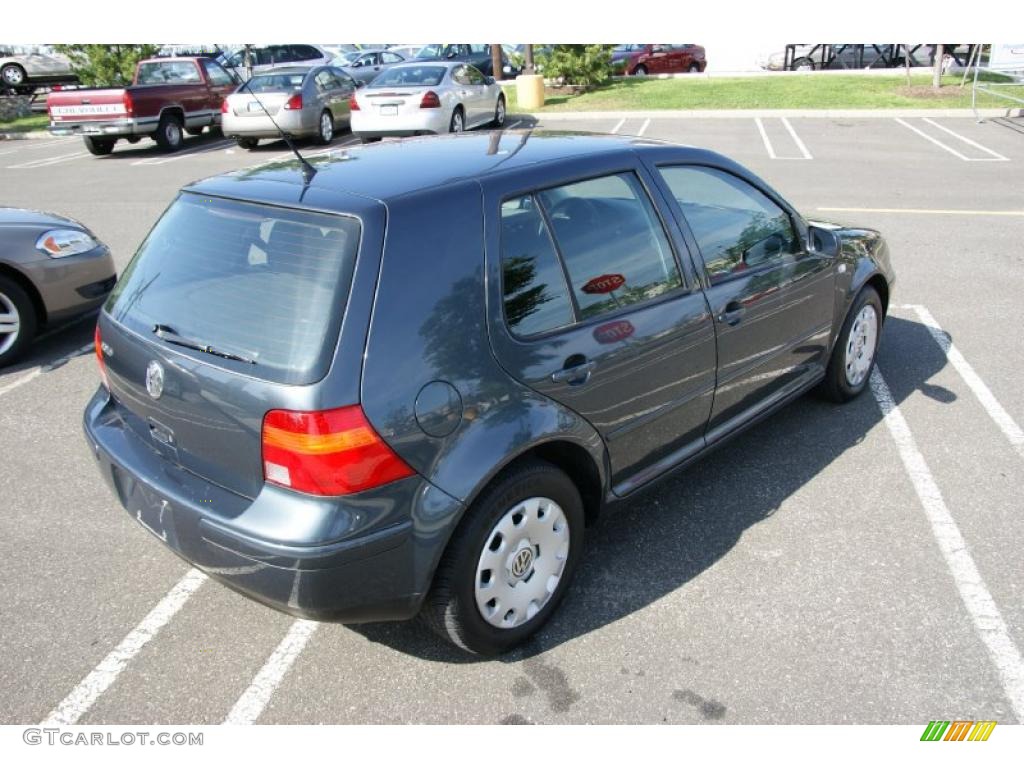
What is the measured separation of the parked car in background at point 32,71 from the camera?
28266mm

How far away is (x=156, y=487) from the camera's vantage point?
2.80 metres

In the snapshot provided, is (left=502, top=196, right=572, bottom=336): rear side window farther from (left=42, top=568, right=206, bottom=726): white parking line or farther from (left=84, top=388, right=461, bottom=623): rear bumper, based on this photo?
(left=42, top=568, right=206, bottom=726): white parking line

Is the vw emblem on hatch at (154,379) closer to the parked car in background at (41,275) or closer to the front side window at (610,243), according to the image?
the front side window at (610,243)

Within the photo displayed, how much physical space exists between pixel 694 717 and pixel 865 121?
59.0ft

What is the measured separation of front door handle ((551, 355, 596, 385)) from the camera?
2.87 metres

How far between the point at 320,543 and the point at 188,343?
84 centimetres

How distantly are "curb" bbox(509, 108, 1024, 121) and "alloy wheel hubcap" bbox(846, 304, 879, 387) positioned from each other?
15698 mm

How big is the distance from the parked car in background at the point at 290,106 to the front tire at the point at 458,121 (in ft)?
9.06

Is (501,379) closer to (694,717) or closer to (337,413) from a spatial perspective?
(337,413)

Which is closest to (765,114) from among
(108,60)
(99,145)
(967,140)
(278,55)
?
(967,140)

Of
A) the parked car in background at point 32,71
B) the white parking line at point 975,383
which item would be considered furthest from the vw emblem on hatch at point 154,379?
the parked car in background at point 32,71

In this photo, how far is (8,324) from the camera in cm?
561
